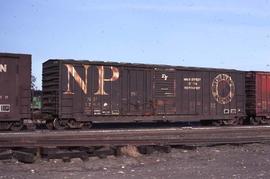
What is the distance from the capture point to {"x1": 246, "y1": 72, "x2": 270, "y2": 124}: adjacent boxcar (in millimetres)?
29781

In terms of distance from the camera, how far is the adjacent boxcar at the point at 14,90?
812 inches

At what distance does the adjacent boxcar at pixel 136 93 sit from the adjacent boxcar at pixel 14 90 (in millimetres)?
2486

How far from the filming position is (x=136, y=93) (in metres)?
25.7

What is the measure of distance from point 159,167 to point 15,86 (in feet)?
36.8

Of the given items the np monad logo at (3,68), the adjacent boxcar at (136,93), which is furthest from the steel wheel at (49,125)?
the np monad logo at (3,68)

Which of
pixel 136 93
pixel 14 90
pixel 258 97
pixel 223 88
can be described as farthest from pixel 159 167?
pixel 258 97

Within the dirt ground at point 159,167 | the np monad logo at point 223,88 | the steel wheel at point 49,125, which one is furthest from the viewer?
the np monad logo at point 223,88

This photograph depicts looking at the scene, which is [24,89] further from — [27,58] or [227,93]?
[227,93]

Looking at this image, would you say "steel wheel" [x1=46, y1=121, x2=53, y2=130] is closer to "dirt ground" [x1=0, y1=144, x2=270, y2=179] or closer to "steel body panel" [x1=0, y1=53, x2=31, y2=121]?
"steel body panel" [x1=0, y1=53, x2=31, y2=121]

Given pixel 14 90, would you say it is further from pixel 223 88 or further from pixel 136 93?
pixel 223 88

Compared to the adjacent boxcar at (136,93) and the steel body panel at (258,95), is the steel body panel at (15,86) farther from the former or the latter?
the steel body panel at (258,95)

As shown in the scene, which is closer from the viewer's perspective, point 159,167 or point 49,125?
point 159,167

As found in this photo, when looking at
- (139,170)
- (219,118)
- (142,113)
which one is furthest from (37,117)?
(139,170)

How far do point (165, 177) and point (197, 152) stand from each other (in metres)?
4.56
